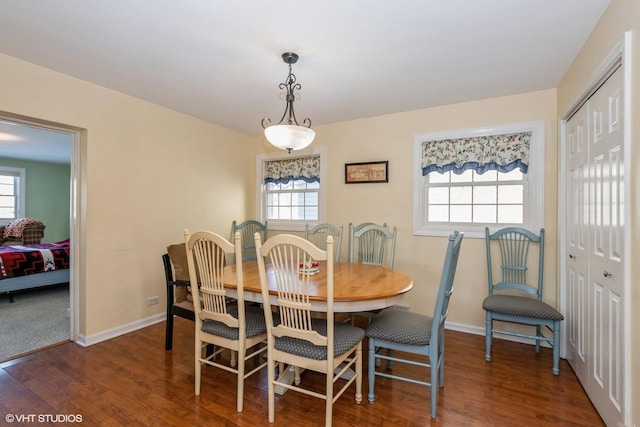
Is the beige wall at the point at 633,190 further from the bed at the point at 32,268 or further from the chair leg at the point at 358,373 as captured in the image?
the bed at the point at 32,268

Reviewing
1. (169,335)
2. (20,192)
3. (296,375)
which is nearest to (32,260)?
(20,192)

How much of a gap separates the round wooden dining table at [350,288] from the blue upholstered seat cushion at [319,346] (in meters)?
0.19

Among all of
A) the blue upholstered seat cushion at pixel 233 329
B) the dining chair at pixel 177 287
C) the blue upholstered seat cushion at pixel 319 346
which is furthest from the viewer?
the dining chair at pixel 177 287

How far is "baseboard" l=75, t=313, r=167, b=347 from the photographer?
9.19ft

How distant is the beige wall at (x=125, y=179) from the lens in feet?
8.43

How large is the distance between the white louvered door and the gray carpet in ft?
13.6

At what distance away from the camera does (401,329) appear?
6.43 feet

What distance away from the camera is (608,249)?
5.70ft

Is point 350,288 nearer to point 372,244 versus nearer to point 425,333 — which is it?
point 425,333

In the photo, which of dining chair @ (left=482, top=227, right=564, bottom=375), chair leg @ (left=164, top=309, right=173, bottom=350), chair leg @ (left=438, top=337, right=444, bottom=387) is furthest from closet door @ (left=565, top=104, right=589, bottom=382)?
chair leg @ (left=164, top=309, right=173, bottom=350)

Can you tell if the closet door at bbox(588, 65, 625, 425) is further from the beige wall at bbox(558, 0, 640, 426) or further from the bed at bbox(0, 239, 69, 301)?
the bed at bbox(0, 239, 69, 301)

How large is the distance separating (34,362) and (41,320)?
1.16 m

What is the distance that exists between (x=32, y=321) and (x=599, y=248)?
5.04 meters

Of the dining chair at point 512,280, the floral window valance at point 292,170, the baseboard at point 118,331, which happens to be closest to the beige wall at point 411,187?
the dining chair at point 512,280
